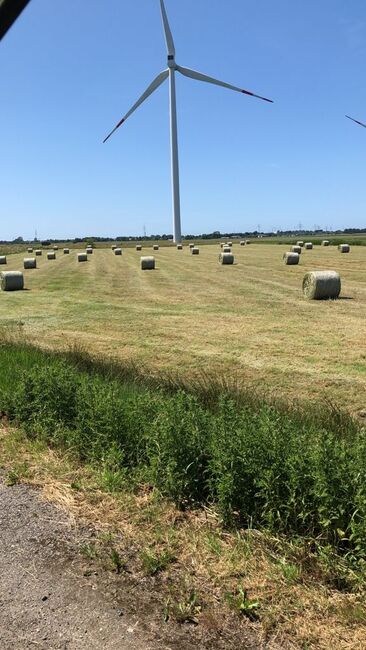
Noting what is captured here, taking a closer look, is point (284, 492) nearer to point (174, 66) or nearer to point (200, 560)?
point (200, 560)

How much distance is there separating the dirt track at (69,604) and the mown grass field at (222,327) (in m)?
5.44

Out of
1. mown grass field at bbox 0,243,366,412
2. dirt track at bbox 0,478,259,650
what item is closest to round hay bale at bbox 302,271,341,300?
mown grass field at bbox 0,243,366,412

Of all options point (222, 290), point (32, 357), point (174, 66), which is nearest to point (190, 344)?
point (32, 357)

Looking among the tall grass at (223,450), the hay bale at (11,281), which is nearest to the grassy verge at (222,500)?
the tall grass at (223,450)

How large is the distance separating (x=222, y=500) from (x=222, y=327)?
10816mm

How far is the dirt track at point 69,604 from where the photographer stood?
330cm

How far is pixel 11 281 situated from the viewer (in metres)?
27.6

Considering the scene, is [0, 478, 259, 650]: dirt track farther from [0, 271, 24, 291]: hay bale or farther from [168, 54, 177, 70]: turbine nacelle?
[168, 54, 177, 70]: turbine nacelle

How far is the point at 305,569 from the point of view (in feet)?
13.0

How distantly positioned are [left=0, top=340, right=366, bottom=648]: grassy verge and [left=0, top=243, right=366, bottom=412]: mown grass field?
3.77 meters

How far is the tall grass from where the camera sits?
164 inches

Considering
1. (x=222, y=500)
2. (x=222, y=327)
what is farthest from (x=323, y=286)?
(x=222, y=500)

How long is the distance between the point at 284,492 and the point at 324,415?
9.84 ft

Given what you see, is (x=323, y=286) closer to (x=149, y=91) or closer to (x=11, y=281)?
(x=11, y=281)
